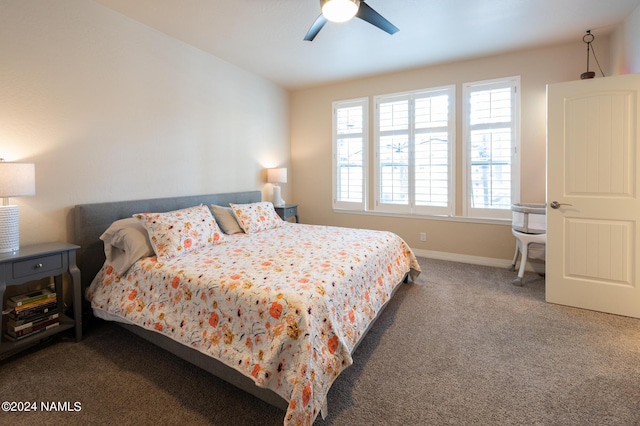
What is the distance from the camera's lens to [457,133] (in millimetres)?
4117

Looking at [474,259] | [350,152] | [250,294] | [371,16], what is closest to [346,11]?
[371,16]

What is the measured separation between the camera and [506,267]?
13.0 feet

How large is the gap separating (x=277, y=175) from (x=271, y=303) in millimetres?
3197

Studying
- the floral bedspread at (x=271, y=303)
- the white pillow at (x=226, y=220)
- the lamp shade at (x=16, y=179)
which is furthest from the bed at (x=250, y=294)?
the lamp shade at (x=16, y=179)

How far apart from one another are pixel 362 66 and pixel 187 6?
7.67 ft

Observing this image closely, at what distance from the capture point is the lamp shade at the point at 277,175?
4.57m

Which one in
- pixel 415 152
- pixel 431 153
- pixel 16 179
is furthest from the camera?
pixel 415 152

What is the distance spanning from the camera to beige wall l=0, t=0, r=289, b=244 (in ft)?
7.51

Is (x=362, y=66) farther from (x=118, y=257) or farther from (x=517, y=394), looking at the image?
(x=517, y=394)

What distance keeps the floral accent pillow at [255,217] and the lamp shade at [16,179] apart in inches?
66.7

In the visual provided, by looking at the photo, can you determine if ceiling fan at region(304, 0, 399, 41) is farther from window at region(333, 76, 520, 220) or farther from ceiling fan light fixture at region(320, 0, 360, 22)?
window at region(333, 76, 520, 220)

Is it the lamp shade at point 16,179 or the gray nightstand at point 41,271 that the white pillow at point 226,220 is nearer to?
the gray nightstand at point 41,271

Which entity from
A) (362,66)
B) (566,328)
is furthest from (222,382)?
(362,66)

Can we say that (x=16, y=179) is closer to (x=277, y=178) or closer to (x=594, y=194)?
(x=277, y=178)
